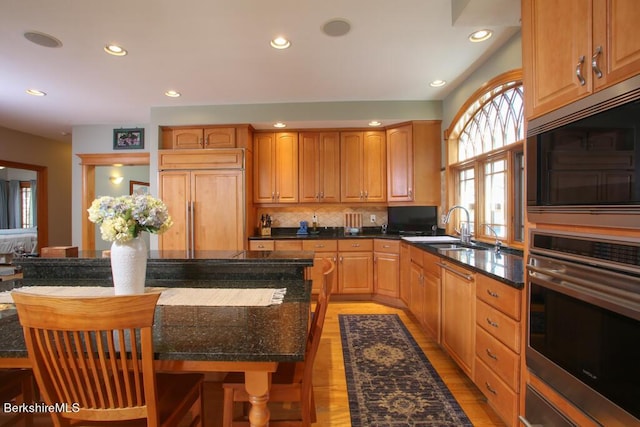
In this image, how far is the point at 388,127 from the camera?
420 cm

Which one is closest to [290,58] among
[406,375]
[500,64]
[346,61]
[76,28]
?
[346,61]

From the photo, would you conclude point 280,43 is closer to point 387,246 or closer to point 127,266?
point 127,266

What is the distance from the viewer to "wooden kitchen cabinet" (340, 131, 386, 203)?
4.26 m

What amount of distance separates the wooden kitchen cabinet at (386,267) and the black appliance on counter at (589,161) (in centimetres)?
244

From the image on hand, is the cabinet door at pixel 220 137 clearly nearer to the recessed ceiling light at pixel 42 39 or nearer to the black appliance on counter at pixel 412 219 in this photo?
the recessed ceiling light at pixel 42 39

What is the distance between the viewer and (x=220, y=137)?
4066 millimetres

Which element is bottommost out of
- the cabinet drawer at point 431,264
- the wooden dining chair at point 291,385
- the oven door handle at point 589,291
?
the wooden dining chair at point 291,385

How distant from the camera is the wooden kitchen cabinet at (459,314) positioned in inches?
80.3

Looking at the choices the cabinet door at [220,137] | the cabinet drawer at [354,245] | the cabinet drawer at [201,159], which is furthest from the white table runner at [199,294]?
the cabinet door at [220,137]

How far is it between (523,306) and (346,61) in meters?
2.44

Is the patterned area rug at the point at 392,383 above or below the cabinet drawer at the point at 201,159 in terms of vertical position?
below

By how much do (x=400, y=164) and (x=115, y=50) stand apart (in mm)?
3297

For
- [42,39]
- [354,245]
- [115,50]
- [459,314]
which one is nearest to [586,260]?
[459,314]

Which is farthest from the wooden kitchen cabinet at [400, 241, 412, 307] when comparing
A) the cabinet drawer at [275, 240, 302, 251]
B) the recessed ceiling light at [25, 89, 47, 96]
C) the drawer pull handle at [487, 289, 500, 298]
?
the recessed ceiling light at [25, 89, 47, 96]
